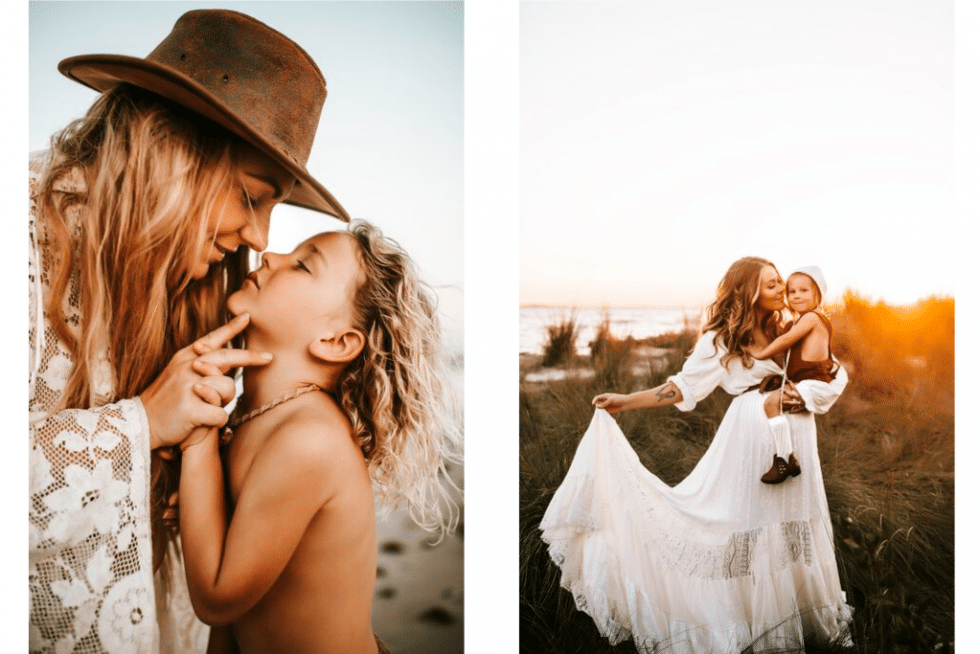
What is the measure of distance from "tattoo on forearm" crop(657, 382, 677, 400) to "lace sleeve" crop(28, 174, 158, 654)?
4.80 feet

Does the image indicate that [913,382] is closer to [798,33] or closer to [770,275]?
[770,275]

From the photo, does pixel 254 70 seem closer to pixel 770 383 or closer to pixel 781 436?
pixel 770 383

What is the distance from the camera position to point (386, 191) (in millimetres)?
2172

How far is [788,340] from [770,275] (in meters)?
0.20

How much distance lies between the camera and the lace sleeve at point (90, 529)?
6.50ft

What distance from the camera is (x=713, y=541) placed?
227 centimetres

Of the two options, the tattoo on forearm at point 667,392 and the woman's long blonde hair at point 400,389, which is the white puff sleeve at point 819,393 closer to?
the tattoo on forearm at point 667,392

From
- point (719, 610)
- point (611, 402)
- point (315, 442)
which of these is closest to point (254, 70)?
point (315, 442)

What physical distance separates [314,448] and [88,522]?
62 cm

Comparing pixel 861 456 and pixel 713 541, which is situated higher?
pixel 861 456

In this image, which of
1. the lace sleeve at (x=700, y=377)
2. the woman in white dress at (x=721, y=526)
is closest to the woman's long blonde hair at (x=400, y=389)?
the woman in white dress at (x=721, y=526)

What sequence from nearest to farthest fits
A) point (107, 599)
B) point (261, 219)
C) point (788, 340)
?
point (107, 599), point (261, 219), point (788, 340)

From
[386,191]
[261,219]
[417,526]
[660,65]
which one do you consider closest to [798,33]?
[660,65]

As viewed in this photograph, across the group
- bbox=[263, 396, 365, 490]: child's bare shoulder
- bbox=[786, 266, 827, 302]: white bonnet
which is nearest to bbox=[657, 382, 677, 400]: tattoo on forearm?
bbox=[786, 266, 827, 302]: white bonnet
